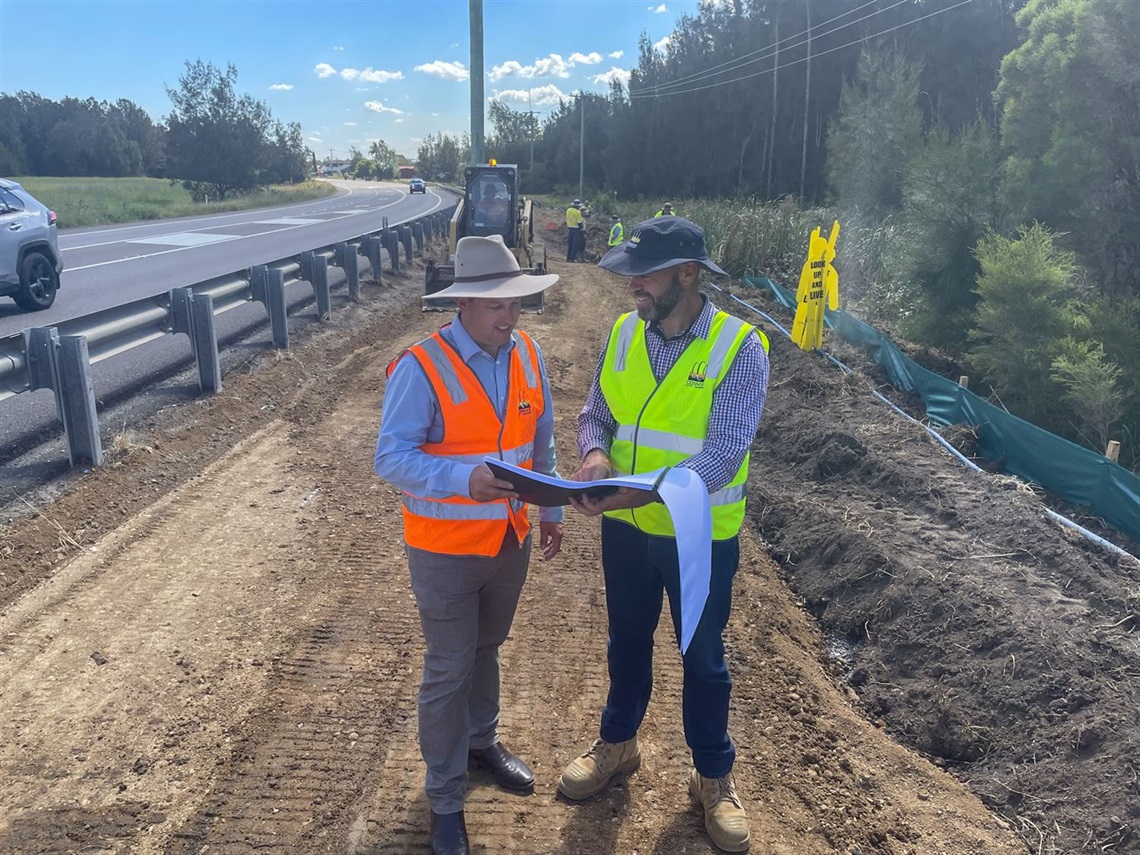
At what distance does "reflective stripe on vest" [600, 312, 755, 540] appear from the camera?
282cm

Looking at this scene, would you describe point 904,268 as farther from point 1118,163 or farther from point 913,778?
point 913,778

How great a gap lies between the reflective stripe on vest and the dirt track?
3.77 feet

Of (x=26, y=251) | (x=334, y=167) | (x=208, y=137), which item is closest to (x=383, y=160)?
(x=334, y=167)

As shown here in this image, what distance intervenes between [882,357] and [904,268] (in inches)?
115

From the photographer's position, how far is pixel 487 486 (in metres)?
2.51

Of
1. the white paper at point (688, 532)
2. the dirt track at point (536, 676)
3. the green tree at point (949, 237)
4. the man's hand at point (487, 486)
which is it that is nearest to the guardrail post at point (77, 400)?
the dirt track at point (536, 676)

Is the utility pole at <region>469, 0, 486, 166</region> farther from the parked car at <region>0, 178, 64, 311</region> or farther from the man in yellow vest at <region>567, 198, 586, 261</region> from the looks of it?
the parked car at <region>0, 178, 64, 311</region>

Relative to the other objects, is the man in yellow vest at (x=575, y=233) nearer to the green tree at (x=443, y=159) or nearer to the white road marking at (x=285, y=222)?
the white road marking at (x=285, y=222)

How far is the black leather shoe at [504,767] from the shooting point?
312cm

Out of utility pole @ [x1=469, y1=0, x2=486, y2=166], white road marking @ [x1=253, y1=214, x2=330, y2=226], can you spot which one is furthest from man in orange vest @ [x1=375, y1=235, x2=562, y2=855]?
white road marking @ [x1=253, y1=214, x2=330, y2=226]

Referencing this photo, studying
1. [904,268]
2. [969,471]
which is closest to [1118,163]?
[904,268]

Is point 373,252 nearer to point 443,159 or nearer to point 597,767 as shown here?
point 597,767

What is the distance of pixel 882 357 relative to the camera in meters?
10.6

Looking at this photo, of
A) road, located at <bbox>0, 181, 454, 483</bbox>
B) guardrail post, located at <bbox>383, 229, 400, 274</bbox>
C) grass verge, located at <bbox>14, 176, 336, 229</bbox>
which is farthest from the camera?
grass verge, located at <bbox>14, 176, 336, 229</bbox>
